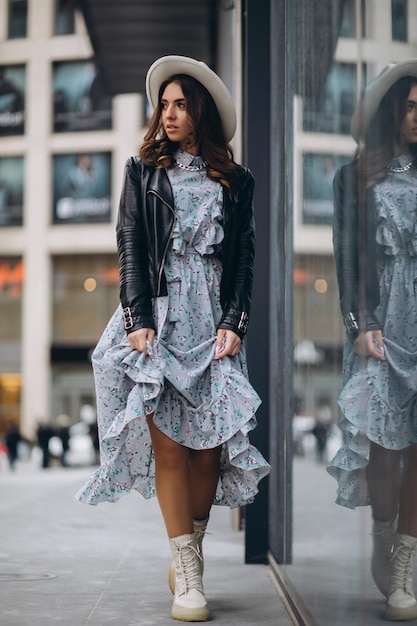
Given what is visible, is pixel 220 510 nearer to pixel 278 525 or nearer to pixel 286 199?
pixel 278 525

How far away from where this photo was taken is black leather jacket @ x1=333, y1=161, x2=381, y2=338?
209 centimetres

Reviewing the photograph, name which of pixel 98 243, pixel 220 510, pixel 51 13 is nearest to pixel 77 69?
pixel 51 13

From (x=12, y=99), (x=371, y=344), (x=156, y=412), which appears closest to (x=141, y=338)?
(x=156, y=412)

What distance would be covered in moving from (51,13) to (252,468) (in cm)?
4084

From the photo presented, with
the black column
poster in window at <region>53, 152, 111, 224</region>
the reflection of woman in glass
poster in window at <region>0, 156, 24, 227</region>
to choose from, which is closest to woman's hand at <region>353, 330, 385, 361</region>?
the reflection of woman in glass

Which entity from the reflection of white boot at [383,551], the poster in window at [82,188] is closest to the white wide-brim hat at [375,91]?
the reflection of white boot at [383,551]

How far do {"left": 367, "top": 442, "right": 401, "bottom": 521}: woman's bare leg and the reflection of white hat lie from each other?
1822mm

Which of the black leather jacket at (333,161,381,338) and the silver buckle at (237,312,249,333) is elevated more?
the black leather jacket at (333,161,381,338)

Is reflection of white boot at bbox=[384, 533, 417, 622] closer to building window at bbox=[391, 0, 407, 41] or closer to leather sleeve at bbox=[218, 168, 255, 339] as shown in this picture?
building window at bbox=[391, 0, 407, 41]

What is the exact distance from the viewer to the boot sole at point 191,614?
3359mm

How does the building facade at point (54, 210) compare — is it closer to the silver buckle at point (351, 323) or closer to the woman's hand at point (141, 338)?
the woman's hand at point (141, 338)

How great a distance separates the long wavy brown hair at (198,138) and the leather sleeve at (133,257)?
0.08 meters

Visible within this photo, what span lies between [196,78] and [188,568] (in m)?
1.59

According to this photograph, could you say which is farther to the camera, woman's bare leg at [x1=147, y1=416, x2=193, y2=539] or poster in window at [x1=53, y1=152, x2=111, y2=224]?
poster in window at [x1=53, y1=152, x2=111, y2=224]
